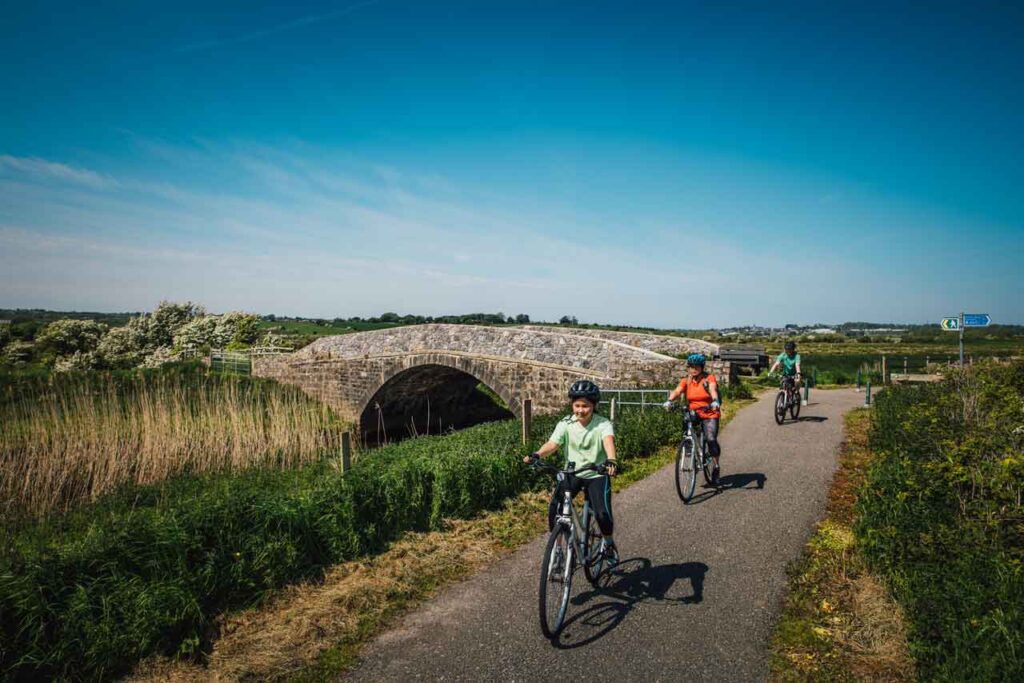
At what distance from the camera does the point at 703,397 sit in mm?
7242

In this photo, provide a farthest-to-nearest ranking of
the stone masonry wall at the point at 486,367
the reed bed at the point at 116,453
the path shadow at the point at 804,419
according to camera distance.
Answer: the stone masonry wall at the point at 486,367, the path shadow at the point at 804,419, the reed bed at the point at 116,453

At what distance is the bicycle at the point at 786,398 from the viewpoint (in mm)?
11970

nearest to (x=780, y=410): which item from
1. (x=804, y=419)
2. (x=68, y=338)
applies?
(x=804, y=419)

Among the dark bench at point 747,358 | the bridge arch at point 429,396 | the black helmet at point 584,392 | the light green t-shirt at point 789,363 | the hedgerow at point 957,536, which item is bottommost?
the bridge arch at point 429,396

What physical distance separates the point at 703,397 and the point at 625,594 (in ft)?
10.9

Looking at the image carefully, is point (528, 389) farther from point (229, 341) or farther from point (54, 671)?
point (229, 341)

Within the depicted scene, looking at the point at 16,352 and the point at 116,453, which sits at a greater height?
the point at 16,352

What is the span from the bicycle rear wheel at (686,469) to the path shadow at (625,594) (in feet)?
5.91

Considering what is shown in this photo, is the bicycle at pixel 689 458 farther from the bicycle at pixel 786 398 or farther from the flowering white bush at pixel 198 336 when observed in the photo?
the flowering white bush at pixel 198 336

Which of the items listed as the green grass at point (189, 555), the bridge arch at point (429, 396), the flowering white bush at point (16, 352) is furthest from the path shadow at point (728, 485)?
the flowering white bush at point (16, 352)

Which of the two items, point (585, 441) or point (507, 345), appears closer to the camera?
point (585, 441)

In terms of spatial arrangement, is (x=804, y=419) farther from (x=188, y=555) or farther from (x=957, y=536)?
(x=188, y=555)

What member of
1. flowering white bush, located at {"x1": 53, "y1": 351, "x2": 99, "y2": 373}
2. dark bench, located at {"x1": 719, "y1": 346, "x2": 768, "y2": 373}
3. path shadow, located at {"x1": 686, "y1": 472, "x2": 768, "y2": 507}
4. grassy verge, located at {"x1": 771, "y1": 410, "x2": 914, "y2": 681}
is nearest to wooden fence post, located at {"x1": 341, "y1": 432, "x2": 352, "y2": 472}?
path shadow, located at {"x1": 686, "y1": 472, "x2": 768, "y2": 507}

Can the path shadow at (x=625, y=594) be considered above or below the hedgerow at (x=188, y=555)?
below
